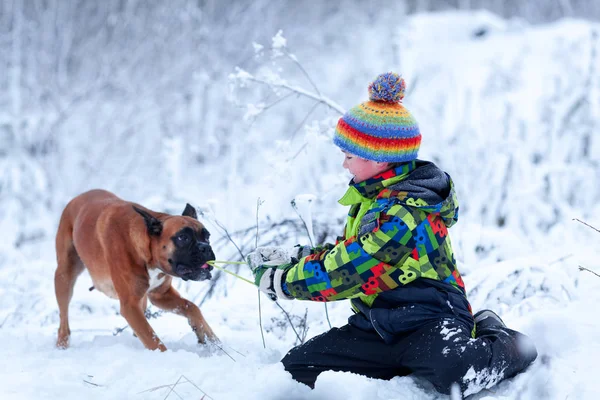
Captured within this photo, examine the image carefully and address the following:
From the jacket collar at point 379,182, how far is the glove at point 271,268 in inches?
18.7

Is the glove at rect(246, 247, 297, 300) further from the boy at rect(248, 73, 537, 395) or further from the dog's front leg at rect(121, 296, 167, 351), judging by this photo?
the dog's front leg at rect(121, 296, 167, 351)

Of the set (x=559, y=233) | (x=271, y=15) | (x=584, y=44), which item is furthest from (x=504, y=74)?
(x=559, y=233)

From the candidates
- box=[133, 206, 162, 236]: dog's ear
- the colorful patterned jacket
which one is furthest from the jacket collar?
box=[133, 206, 162, 236]: dog's ear

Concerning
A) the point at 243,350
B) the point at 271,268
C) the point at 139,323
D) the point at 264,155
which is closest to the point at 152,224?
the point at 139,323

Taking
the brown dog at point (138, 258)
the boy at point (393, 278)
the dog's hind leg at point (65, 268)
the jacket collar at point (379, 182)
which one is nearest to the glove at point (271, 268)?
the boy at point (393, 278)

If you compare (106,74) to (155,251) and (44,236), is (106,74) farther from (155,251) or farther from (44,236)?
(155,251)

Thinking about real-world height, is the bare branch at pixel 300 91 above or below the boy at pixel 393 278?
above

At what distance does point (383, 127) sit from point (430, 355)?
38.2 inches

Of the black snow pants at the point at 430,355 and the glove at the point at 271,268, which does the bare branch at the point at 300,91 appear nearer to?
the glove at the point at 271,268

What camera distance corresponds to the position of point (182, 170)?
1440cm

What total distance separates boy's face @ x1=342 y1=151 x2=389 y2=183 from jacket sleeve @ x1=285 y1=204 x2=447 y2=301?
241mm

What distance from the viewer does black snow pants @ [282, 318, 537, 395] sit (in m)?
2.33

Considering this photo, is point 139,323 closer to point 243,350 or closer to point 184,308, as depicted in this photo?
point 184,308

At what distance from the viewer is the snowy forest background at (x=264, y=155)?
304 centimetres
